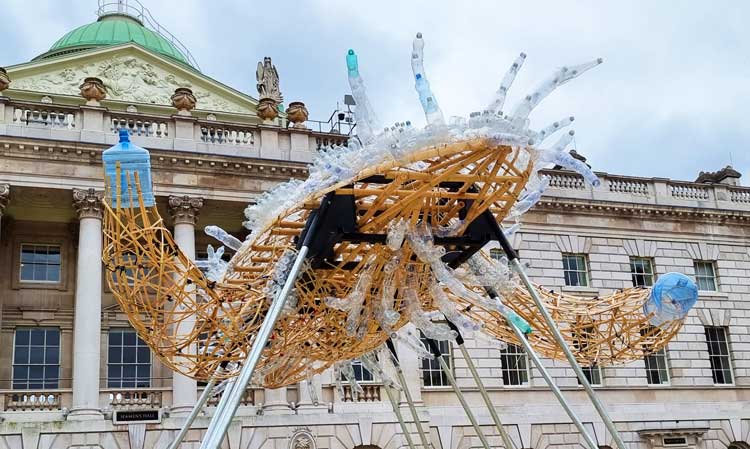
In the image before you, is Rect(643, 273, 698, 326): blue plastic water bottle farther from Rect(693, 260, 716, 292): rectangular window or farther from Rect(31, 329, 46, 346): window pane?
Rect(693, 260, 716, 292): rectangular window

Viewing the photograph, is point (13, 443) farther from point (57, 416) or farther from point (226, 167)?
point (226, 167)

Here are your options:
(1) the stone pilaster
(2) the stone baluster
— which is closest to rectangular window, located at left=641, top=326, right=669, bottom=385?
(2) the stone baluster

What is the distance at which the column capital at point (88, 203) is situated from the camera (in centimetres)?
2681

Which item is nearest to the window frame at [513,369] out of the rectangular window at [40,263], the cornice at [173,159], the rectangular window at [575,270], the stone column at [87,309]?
the rectangular window at [575,270]

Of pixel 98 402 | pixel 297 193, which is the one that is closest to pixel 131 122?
pixel 98 402

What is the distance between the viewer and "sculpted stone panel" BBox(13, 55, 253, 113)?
34.5m

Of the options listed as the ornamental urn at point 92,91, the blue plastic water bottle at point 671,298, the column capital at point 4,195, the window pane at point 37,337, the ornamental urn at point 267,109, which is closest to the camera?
the blue plastic water bottle at point 671,298

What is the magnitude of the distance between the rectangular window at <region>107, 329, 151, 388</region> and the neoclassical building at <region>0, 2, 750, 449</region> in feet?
0.20

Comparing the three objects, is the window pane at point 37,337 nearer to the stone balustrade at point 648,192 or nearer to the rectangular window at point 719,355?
the stone balustrade at point 648,192

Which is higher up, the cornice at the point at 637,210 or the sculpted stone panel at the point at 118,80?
the sculpted stone panel at the point at 118,80

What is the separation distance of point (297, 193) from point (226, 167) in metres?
16.4

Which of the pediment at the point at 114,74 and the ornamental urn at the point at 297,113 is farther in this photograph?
the pediment at the point at 114,74

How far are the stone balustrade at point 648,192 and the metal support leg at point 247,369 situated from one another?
71.9ft

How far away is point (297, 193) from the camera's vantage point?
1246 centimetres
